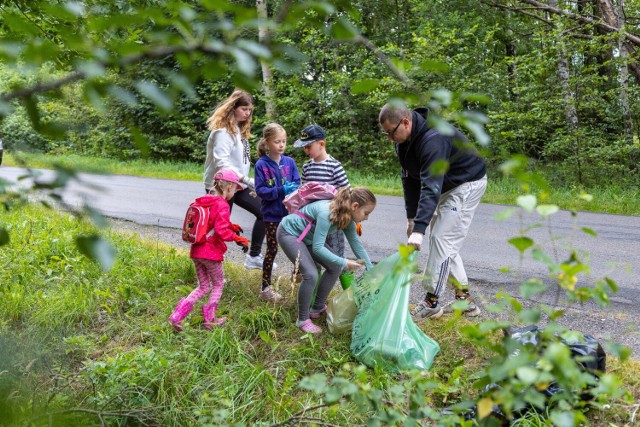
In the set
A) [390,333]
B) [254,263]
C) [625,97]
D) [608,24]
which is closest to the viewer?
[390,333]

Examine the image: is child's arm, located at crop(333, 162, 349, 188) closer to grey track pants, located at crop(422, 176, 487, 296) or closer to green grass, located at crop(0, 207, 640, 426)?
grey track pants, located at crop(422, 176, 487, 296)

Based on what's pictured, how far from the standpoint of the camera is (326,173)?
4.64 meters

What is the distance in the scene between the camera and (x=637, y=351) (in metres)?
3.87

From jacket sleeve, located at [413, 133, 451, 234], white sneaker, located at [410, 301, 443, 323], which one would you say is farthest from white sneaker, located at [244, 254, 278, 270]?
jacket sleeve, located at [413, 133, 451, 234]

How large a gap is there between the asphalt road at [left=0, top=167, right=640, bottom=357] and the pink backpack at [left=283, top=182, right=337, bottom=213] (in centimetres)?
60

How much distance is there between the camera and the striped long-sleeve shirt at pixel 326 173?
4.64 metres

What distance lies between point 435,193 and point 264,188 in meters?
1.38

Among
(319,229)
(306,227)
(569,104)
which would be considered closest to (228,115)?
(306,227)

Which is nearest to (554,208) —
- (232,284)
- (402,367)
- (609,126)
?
(402,367)

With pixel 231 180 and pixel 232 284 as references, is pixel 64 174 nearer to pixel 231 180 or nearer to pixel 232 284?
pixel 231 180

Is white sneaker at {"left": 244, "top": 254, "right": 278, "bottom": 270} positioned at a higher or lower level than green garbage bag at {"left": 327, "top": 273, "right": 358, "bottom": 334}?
lower

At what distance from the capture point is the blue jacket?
15.6 feet

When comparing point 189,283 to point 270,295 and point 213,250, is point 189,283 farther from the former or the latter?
point 213,250

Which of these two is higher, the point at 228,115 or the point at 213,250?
the point at 228,115
